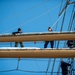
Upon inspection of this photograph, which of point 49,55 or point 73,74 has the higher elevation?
point 49,55

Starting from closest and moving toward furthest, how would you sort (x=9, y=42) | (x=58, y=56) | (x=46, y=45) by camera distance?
1. (x=58, y=56)
2. (x=9, y=42)
3. (x=46, y=45)

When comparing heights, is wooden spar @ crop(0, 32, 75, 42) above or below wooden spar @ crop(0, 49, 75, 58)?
above

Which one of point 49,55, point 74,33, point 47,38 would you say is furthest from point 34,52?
point 74,33

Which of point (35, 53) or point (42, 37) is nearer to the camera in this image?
point (35, 53)

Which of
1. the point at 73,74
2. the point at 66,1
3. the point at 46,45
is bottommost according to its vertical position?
the point at 73,74

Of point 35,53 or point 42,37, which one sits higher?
point 42,37

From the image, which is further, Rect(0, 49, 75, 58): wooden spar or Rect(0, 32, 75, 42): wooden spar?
Rect(0, 32, 75, 42): wooden spar

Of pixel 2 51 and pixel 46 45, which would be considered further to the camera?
pixel 46 45

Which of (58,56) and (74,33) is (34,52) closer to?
(58,56)

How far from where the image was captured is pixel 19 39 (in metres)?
7.46

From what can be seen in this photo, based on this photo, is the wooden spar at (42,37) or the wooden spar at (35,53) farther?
the wooden spar at (42,37)

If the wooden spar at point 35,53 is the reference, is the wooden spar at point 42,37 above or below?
above

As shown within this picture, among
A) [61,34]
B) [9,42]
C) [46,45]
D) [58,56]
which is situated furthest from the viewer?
[46,45]

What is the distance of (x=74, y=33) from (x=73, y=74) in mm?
1839
